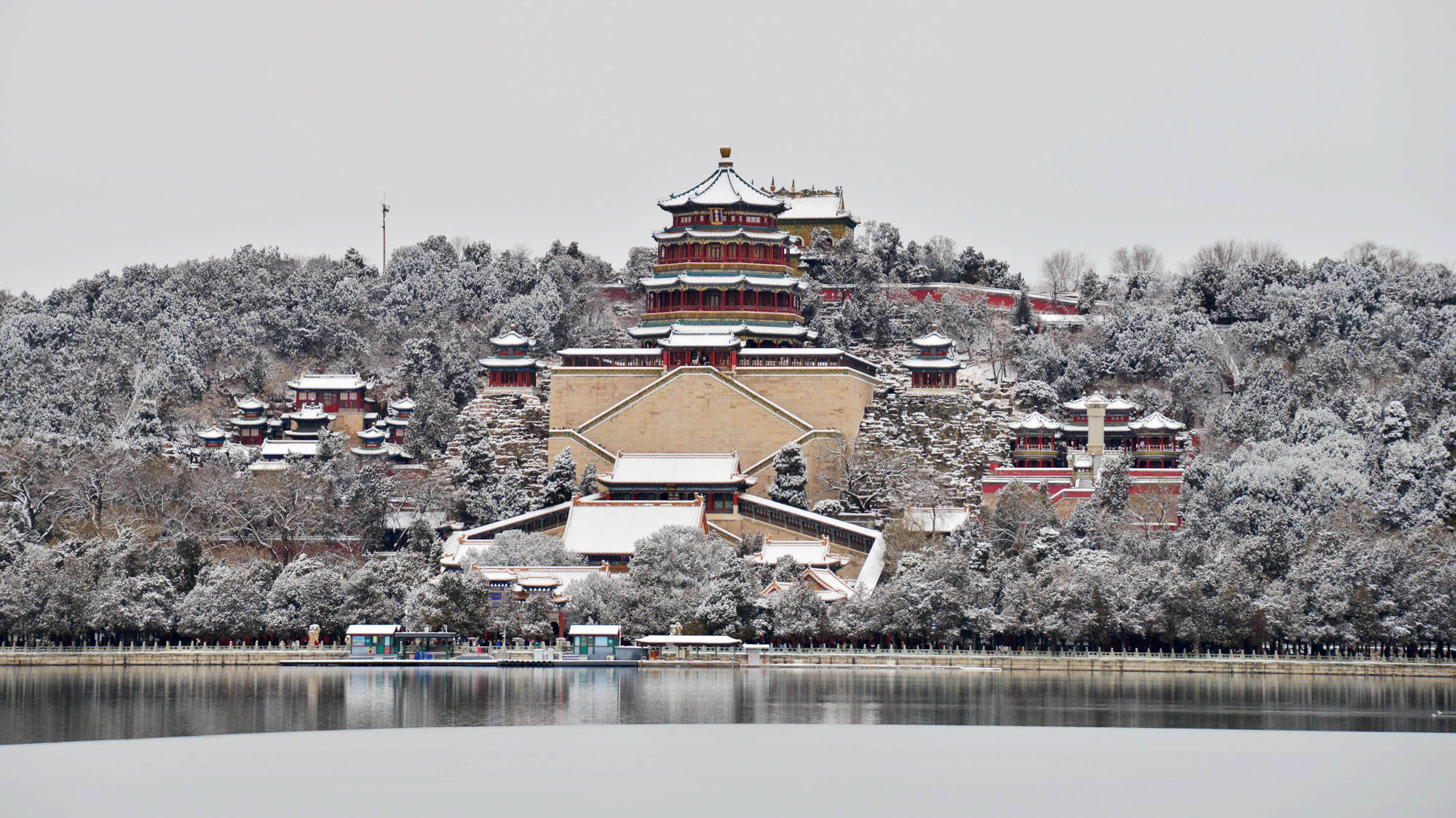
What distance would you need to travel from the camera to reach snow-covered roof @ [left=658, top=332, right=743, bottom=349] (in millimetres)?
80188

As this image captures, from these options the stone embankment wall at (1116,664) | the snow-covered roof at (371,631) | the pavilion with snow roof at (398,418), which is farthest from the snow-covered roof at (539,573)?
the pavilion with snow roof at (398,418)

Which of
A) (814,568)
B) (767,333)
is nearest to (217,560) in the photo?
(814,568)

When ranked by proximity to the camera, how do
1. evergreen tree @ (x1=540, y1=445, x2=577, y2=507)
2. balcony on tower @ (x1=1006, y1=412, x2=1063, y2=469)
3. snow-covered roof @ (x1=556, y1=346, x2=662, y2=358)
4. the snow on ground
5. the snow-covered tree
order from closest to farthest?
the snow on ground < the snow-covered tree < evergreen tree @ (x1=540, y1=445, x2=577, y2=507) < balcony on tower @ (x1=1006, y1=412, x2=1063, y2=469) < snow-covered roof @ (x1=556, y1=346, x2=662, y2=358)

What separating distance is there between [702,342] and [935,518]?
12335 mm

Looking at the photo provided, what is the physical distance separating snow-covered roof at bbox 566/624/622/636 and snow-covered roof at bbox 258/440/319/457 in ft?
68.0

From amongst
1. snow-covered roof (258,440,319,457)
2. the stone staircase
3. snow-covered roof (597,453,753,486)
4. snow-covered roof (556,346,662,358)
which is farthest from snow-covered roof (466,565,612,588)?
snow-covered roof (258,440,319,457)

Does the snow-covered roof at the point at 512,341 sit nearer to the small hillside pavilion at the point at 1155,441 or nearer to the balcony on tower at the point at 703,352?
the balcony on tower at the point at 703,352

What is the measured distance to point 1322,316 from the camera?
85.2 m

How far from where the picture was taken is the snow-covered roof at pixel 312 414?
278ft

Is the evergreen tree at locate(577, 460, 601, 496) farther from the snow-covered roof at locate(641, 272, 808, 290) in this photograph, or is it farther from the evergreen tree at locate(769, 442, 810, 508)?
the snow-covered roof at locate(641, 272, 808, 290)

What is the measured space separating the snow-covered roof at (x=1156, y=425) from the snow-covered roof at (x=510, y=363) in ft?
70.3

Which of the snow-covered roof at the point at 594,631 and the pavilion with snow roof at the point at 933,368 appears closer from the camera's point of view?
the snow-covered roof at the point at 594,631

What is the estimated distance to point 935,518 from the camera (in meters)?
71.9

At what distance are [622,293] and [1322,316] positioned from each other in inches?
1110
